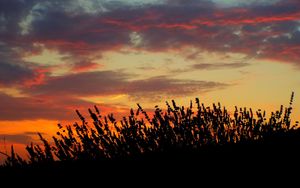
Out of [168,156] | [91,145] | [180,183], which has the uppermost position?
[91,145]

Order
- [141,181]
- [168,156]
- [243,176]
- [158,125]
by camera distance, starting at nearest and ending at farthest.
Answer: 1. [243,176]
2. [141,181]
3. [168,156]
4. [158,125]

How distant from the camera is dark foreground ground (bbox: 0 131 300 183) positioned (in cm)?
416

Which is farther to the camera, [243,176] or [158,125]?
[158,125]

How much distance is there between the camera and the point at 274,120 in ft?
21.0

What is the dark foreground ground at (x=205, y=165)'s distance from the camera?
4.16 meters

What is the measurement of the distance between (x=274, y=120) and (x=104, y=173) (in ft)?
9.00

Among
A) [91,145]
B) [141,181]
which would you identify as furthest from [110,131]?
[141,181]

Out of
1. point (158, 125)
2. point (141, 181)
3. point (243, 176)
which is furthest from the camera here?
point (158, 125)

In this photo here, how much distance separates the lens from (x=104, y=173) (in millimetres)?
4918

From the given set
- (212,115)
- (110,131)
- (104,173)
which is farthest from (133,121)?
(104,173)

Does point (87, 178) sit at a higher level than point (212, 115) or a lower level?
lower

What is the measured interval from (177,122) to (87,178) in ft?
5.65

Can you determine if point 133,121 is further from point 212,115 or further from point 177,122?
point 212,115

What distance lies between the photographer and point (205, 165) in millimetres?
4449
